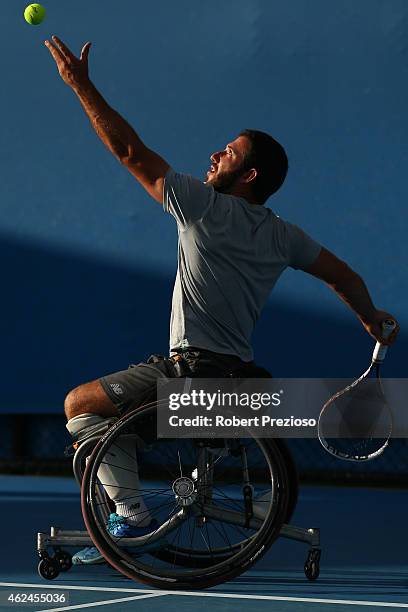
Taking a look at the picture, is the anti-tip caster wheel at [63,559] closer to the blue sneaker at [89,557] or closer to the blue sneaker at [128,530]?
the blue sneaker at [89,557]

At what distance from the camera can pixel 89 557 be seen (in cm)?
294

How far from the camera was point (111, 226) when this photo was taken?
21.1 feet

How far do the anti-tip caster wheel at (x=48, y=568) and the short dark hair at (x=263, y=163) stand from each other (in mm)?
1082

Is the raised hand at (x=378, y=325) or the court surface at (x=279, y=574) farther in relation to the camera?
the raised hand at (x=378, y=325)

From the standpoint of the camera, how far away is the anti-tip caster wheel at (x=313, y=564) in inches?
117

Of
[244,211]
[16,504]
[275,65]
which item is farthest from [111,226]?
[244,211]

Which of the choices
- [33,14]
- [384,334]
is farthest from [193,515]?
[33,14]

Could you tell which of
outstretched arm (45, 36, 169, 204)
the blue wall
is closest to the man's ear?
outstretched arm (45, 36, 169, 204)

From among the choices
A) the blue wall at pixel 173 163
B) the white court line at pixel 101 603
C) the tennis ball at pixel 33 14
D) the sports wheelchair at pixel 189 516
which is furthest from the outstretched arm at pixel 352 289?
the blue wall at pixel 173 163

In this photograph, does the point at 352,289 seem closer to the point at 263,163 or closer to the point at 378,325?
the point at 378,325

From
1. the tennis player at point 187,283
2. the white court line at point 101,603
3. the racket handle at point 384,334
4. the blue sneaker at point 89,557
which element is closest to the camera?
the white court line at point 101,603

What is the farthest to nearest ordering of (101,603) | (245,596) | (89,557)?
(89,557) < (245,596) < (101,603)

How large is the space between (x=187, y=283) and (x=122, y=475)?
0.50m

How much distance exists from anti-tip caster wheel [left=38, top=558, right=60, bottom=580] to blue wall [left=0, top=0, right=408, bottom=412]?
3.27 metres
